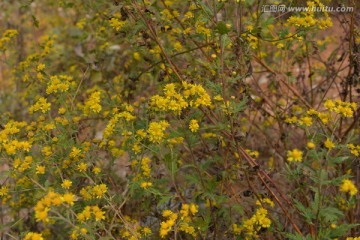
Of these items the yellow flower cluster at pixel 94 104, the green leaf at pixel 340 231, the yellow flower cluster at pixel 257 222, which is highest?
the yellow flower cluster at pixel 94 104

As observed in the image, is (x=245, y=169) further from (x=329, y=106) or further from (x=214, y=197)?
(x=329, y=106)

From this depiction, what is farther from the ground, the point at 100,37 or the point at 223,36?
the point at 223,36

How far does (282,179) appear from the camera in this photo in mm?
4141

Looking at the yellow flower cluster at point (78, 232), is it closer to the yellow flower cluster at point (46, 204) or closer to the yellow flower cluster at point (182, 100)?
the yellow flower cluster at point (46, 204)

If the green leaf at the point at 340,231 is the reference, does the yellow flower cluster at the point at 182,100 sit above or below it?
above

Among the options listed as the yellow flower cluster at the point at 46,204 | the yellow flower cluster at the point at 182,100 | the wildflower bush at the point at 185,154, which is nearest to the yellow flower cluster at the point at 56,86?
the wildflower bush at the point at 185,154

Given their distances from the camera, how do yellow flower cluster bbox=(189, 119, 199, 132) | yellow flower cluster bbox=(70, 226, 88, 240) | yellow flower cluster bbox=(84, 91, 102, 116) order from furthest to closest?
yellow flower cluster bbox=(84, 91, 102, 116)
yellow flower cluster bbox=(189, 119, 199, 132)
yellow flower cluster bbox=(70, 226, 88, 240)

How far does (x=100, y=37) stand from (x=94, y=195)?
1.86 m

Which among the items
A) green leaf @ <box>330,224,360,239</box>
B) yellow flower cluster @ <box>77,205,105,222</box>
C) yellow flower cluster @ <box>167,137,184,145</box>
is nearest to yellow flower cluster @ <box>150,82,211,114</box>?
yellow flower cluster @ <box>167,137,184,145</box>

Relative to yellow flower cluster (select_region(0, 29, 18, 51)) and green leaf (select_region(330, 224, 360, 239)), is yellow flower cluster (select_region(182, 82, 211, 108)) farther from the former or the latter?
yellow flower cluster (select_region(0, 29, 18, 51))

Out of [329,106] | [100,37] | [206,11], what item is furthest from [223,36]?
[100,37]

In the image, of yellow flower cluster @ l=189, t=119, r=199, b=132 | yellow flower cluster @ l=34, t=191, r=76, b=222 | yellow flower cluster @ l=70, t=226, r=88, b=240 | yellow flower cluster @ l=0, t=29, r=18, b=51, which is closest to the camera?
yellow flower cluster @ l=34, t=191, r=76, b=222

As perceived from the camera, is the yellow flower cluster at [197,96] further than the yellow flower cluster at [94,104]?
No

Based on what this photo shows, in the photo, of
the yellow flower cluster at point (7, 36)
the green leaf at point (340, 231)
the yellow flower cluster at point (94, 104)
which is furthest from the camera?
the yellow flower cluster at point (7, 36)
